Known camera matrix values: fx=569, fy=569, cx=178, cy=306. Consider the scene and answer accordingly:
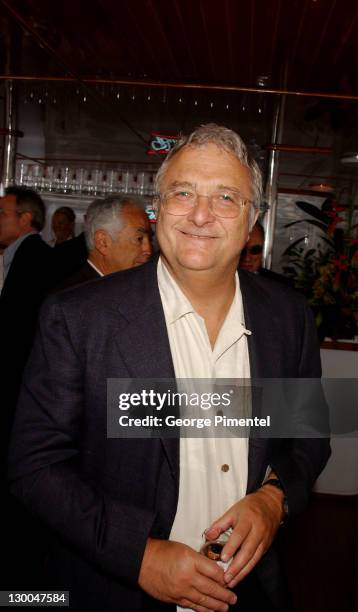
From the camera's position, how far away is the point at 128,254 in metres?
3.23

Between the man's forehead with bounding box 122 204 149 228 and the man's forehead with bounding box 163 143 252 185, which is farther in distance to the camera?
the man's forehead with bounding box 122 204 149 228

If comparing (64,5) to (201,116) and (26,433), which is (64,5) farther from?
(26,433)

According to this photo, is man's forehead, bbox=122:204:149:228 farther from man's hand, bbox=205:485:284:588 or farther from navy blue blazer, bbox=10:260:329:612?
man's hand, bbox=205:485:284:588

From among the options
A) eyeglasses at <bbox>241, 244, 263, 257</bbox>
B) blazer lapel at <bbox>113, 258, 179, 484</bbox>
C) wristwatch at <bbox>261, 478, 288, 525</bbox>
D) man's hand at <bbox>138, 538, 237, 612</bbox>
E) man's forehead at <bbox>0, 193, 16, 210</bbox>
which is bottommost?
man's hand at <bbox>138, 538, 237, 612</bbox>

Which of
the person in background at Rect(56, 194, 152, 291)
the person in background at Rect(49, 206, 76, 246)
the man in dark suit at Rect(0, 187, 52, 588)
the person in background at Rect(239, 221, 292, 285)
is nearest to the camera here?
the man in dark suit at Rect(0, 187, 52, 588)

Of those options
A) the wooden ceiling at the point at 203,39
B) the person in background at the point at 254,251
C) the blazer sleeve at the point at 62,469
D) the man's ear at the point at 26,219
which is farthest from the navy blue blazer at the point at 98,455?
the wooden ceiling at the point at 203,39

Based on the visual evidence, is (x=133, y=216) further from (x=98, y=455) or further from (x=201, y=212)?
(x=98, y=455)

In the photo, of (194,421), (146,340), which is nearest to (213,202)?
(146,340)

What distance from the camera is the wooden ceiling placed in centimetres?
525

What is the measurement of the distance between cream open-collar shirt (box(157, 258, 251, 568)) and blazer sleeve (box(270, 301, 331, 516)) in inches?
4.5

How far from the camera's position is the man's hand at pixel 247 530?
4.06ft

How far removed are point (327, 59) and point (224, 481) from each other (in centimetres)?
588

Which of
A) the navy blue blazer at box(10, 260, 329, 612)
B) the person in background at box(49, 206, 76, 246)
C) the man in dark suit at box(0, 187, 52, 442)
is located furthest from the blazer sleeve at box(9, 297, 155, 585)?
the person in background at box(49, 206, 76, 246)

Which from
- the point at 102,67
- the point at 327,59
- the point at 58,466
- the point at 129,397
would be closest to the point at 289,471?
the point at 129,397
